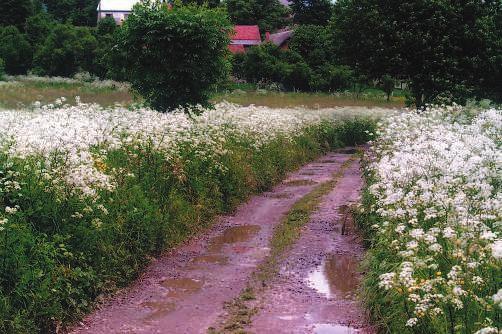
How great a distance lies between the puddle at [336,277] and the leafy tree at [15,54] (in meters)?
45.7

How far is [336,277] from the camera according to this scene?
346 inches

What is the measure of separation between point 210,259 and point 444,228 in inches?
183

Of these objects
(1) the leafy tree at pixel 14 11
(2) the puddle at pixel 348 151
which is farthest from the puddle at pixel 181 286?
→ (1) the leafy tree at pixel 14 11

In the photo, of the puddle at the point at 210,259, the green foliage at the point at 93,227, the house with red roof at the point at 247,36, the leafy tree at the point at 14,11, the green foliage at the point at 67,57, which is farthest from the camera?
the house with red roof at the point at 247,36

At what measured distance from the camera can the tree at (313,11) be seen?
8088 cm

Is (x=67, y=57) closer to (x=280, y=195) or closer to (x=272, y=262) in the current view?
(x=280, y=195)

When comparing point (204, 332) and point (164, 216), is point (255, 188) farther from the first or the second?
point (204, 332)

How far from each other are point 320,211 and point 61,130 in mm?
7259

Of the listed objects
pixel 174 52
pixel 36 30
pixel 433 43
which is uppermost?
pixel 36 30

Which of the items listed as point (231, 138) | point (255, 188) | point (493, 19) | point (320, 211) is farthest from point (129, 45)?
point (493, 19)

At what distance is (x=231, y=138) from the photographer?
1530 cm

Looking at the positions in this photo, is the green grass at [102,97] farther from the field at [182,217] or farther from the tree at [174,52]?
the field at [182,217]

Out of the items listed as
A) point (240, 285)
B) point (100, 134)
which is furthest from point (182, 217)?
point (240, 285)

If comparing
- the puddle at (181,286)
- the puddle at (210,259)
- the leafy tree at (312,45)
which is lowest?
the puddle at (181,286)
